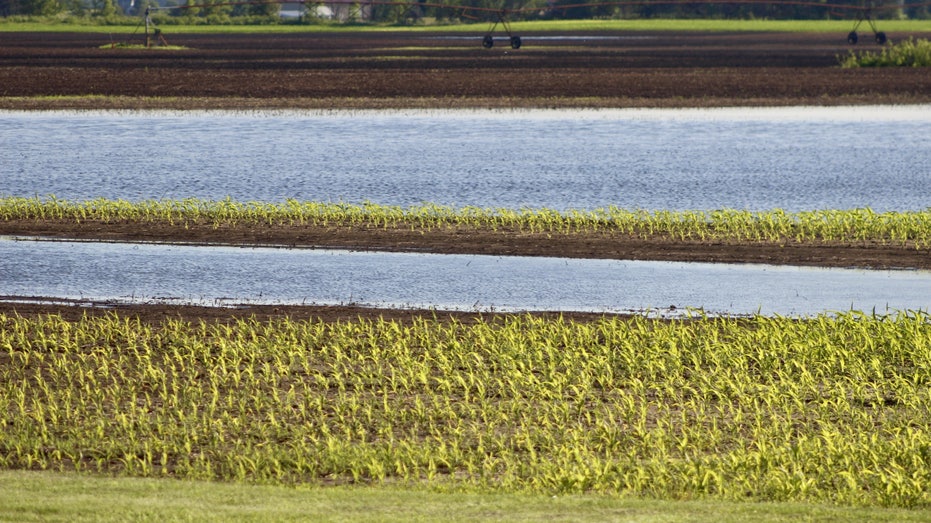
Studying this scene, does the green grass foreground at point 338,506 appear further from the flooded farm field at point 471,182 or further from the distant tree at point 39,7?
the distant tree at point 39,7

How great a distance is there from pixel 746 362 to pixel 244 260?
9.16m

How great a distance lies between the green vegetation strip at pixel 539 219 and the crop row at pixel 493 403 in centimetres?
618

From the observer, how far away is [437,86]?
182ft

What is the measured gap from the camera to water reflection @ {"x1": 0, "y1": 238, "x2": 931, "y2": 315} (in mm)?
17203

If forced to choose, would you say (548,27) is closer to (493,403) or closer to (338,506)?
(493,403)

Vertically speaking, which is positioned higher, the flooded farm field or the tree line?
the flooded farm field

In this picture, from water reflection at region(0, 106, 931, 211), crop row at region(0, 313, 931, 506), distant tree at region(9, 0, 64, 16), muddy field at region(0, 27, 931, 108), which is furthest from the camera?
distant tree at region(9, 0, 64, 16)

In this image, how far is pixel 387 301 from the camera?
56.6ft

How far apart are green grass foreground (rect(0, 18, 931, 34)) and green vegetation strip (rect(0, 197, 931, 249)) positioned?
8998cm

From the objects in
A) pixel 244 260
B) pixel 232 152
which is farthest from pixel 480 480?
pixel 232 152

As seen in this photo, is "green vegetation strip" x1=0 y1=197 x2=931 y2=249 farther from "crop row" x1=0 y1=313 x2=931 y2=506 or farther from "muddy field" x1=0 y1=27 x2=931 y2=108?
"muddy field" x1=0 y1=27 x2=931 y2=108

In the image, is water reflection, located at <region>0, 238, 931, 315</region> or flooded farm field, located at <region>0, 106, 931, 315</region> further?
flooded farm field, located at <region>0, 106, 931, 315</region>

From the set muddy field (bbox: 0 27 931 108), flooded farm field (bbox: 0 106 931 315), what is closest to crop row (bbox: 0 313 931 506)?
flooded farm field (bbox: 0 106 931 315)

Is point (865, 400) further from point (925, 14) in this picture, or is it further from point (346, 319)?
point (925, 14)
